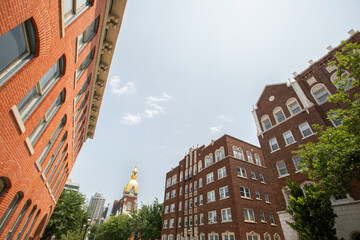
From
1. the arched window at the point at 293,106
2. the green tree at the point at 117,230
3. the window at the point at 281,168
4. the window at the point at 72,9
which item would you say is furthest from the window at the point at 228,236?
the green tree at the point at 117,230

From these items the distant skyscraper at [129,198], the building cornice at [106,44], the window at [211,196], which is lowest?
the window at [211,196]

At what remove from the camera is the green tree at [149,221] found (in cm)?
4331

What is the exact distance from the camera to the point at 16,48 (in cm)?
495

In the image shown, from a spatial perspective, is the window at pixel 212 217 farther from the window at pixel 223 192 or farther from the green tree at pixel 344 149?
the green tree at pixel 344 149

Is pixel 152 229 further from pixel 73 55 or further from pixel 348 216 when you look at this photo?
pixel 73 55

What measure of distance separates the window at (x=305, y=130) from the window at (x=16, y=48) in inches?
901

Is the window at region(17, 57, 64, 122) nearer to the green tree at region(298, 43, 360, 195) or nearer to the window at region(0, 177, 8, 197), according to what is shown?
the window at region(0, 177, 8, 197)

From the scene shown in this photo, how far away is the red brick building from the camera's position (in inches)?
690

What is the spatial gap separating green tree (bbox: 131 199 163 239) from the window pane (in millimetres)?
48374

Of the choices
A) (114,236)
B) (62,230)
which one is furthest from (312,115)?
Result: (114,236)

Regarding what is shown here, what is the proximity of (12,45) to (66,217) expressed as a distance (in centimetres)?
2946

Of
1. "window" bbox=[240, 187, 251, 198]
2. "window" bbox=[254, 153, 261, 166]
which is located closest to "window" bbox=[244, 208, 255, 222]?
"window" bbox=[240, 187, 251, 198]

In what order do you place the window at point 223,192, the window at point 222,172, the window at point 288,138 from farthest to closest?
the window at point 222,172
the window at point 223,192
the window at point 288,138

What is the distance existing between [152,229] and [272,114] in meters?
40.7
